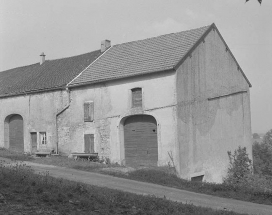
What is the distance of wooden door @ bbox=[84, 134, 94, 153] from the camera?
20.0 meters

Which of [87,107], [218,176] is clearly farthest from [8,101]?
[218,176]

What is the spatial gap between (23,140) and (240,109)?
14895 mm

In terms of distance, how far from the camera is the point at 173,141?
17.0 m

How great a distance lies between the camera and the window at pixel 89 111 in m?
20.1

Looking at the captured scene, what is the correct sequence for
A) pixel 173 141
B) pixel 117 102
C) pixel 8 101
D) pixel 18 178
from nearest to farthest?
1. pixel 18 178
2. pixel 173 141
3. pixel 117 102
4. pixel 8 101

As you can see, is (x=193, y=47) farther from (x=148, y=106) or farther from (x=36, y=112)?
(x=36, y=112)

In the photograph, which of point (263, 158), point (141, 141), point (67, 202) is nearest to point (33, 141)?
point (141, 141)

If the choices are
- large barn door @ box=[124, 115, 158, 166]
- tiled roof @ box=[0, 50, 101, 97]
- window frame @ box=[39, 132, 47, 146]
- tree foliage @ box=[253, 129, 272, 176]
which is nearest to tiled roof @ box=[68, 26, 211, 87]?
tiled roof @ box=[0, 50, 101, 97]

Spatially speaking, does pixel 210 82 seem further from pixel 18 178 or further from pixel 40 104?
pixel 18 178

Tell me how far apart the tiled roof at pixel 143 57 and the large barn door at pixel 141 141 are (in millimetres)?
2611

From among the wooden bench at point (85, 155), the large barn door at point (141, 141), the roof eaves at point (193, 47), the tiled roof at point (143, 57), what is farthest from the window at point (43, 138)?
the roof eaves at point (193, 47)

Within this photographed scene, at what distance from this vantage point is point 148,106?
A: 59.0ft

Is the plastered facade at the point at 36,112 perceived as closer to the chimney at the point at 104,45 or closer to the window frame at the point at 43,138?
the window frame at the point at 43,138

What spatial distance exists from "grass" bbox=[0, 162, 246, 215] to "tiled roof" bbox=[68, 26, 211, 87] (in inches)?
377
